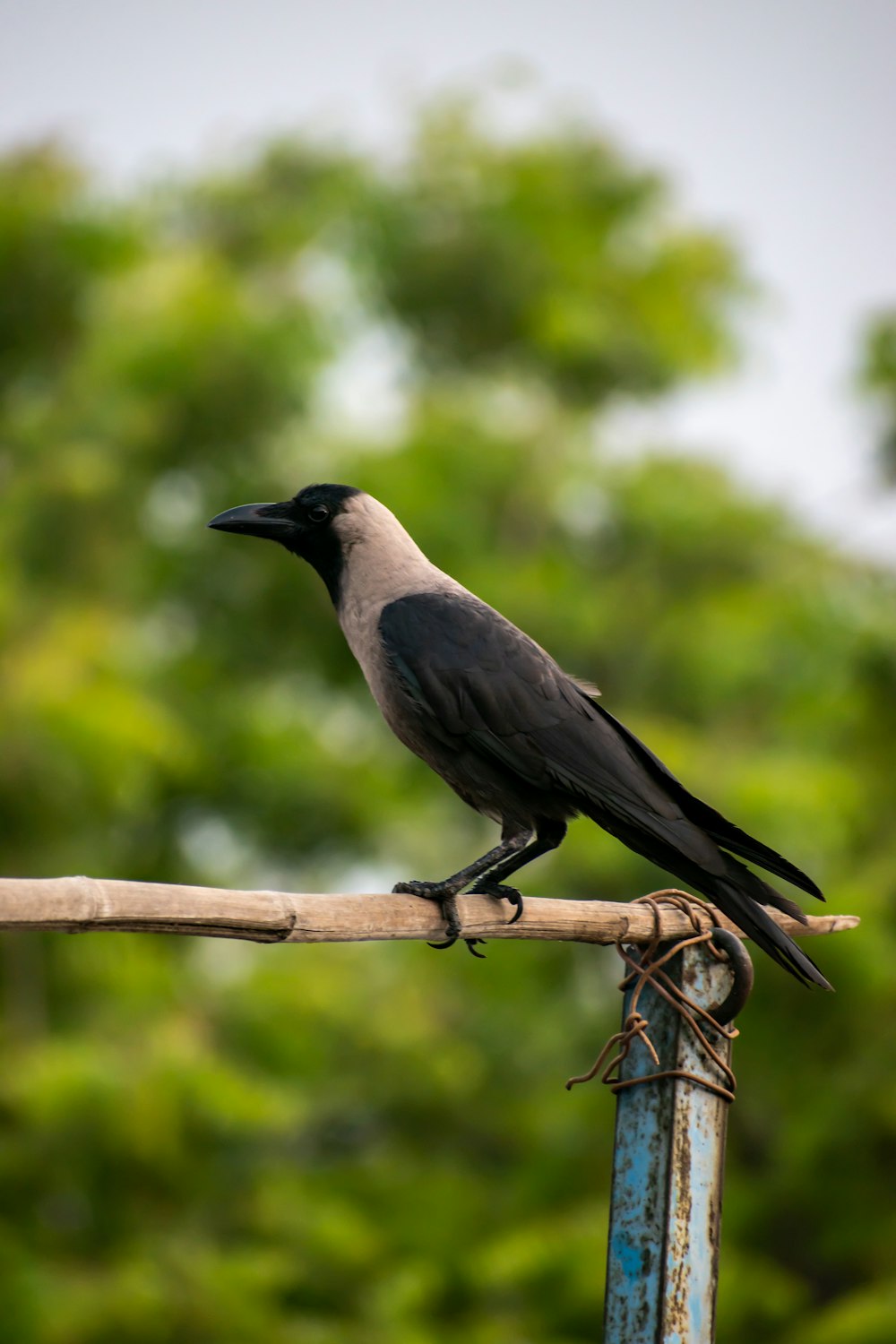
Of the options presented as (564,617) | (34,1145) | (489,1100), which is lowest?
(34,1145)

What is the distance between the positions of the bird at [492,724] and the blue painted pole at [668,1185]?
0.27 metres

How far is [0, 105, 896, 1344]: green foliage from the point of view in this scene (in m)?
6.86

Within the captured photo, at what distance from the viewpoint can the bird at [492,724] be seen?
2.43 m

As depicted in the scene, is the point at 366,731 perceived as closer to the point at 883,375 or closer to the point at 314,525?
the point at 883,375

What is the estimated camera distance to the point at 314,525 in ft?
10.4

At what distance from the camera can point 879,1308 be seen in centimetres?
564

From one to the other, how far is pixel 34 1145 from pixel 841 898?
4419 millimetres

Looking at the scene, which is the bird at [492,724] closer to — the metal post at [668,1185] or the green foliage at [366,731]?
the metal post at [668,1185]

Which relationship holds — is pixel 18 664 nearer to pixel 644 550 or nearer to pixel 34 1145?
pixel 34 1145

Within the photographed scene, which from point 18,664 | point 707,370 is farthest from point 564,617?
point 18,664

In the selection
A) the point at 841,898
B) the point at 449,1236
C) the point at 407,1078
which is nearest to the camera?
the point at 841,898

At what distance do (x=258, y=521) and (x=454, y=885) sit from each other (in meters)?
1.11

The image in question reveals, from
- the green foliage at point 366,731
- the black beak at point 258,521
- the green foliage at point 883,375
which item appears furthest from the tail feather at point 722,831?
the green foliage at point 883,375

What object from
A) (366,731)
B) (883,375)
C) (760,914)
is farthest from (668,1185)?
(366,731)
